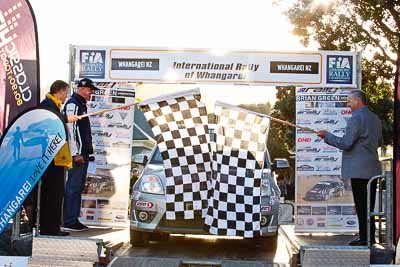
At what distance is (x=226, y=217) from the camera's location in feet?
19.5

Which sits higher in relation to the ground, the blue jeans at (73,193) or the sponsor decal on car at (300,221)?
the blue jeans at (73,193)

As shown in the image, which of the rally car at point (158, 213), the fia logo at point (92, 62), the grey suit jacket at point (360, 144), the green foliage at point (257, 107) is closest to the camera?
the grey suit jacket at point (360, 144)

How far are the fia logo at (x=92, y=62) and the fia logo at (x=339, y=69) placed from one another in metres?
3.12

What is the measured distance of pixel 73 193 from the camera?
7.58 meters

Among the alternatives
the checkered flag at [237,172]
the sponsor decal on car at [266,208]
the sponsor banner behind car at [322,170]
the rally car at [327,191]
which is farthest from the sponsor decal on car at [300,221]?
the checkered flag at [237,172]

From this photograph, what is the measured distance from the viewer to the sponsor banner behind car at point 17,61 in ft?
21.4

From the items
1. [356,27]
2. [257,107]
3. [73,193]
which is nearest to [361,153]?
[73,193]

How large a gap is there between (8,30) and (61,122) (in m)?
1.40

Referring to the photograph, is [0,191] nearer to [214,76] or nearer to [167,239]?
[167,239]

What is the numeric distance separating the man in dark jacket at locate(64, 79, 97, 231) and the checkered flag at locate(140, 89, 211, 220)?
4.91 ft

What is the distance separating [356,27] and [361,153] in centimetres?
1213

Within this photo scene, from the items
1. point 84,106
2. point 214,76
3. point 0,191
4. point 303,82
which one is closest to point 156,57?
point 214,76

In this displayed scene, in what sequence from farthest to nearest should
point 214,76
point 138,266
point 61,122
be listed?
point 214,76 → point 61,122 → point 138,266

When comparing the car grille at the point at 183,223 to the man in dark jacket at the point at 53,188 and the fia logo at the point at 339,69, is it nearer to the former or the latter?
the man in dark jacket at the point at 53,188
